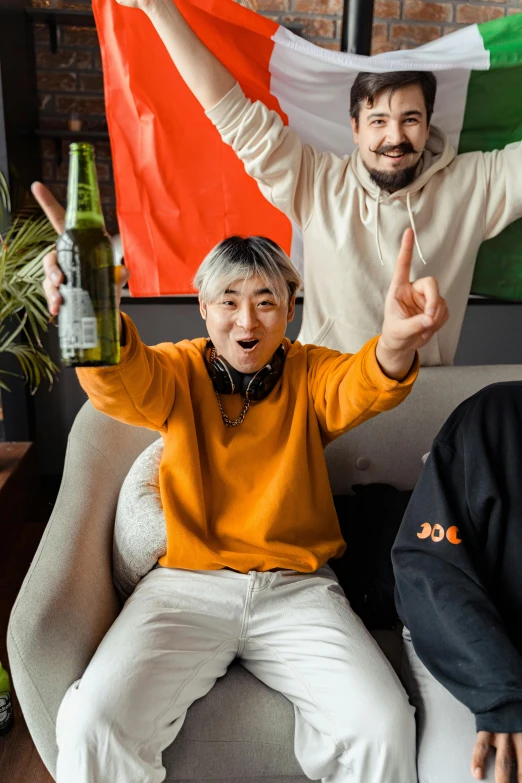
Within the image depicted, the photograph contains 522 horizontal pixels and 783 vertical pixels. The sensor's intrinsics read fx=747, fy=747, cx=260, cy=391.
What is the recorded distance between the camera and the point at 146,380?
1412mm

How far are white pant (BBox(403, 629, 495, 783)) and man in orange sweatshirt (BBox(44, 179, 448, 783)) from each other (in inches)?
1.3

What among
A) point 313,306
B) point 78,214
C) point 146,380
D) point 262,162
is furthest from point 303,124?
point 78,214

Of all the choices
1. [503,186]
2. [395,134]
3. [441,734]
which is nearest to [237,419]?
[441,734]

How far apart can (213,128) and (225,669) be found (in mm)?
1393

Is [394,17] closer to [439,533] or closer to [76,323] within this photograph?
[439,533]

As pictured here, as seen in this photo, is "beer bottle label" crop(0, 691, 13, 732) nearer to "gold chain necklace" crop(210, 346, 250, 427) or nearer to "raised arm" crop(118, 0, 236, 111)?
"gold chain necklace" crop(210, 346, 250, 427)

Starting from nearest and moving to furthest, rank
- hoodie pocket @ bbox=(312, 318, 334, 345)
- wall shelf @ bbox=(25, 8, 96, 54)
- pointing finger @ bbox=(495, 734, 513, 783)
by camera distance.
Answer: pointing finger @ bbox=(495, 734, 513, 783) → hoodie pocket @ bbox=(312, 318, 334, 345) → wall shelf @ bbox=(25, 8, 96, 54)

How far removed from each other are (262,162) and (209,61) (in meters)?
0.27

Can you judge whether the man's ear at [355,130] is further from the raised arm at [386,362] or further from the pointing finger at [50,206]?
the pointing finger at [50,206]

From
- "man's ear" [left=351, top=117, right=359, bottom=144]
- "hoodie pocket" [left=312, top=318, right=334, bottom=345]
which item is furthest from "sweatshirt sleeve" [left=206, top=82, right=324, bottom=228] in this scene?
"hoodie pocket" [left=312, top=318, right=334, bottom=345]

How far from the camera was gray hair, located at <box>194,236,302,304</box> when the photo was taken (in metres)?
1.50

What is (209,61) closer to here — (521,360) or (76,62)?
(76,62)

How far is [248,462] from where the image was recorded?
1.58 m

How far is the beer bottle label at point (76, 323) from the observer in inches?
39.7
